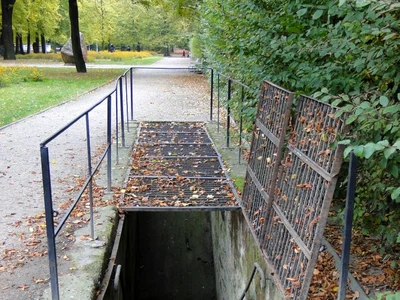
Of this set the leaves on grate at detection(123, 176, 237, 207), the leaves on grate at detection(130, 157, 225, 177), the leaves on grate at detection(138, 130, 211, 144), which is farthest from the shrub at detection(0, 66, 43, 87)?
the leaves on grate at detection(123, 176, 237, 207)

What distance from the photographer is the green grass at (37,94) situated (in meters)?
11.4

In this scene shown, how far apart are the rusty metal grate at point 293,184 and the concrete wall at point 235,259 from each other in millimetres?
293

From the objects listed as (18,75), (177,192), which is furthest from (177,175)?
(18,75)

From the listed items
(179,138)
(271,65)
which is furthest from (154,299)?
(271,65)

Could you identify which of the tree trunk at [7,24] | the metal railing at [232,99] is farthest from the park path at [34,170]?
the tree trunk at [7,24]

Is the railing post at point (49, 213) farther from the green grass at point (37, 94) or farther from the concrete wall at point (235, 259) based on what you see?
the green grass at point (37, 94)

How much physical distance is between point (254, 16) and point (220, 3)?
1637 millimetres

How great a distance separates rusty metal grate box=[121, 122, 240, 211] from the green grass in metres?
4.17

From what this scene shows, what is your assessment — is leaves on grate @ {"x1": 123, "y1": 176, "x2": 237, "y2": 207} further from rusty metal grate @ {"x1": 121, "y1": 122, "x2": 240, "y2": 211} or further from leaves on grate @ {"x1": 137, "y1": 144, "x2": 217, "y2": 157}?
leaves on grate @ {"x1": 137, "y1": 144, "x2": 217, "y2": 157}

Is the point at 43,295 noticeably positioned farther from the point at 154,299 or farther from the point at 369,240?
the point at 154,299

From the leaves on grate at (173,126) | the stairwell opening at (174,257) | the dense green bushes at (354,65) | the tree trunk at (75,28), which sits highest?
the tree trunk at (75,28)

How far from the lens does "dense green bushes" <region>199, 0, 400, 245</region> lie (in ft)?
7.66

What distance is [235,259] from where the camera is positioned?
206 inches

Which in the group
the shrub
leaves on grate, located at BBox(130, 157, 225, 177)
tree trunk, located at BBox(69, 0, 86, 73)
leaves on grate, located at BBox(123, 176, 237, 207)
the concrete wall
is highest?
tree trunk, located at BBox(69, 0, 86, 73)
